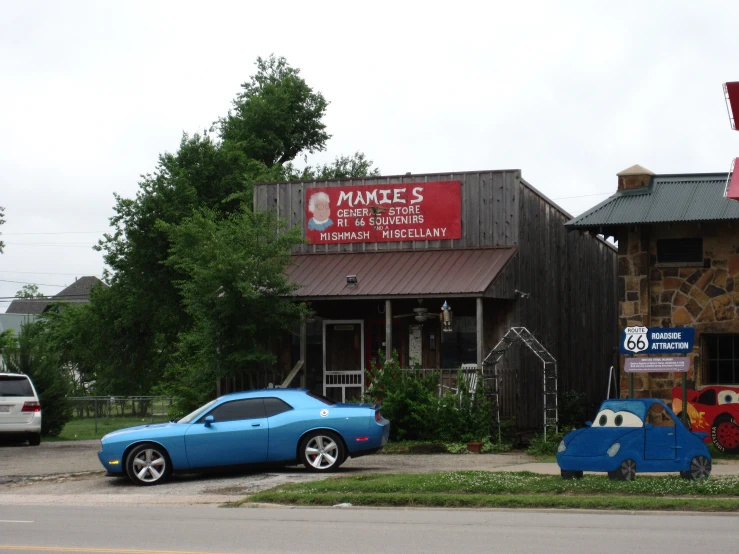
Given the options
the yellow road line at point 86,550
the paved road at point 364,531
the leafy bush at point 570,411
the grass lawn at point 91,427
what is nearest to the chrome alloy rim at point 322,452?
the paved road at point 364,531

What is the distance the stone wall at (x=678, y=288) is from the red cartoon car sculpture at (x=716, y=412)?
0.39 meters

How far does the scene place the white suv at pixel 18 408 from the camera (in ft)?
76.9

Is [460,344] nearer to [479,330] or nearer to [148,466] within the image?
[479,330]

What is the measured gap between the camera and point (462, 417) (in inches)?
818

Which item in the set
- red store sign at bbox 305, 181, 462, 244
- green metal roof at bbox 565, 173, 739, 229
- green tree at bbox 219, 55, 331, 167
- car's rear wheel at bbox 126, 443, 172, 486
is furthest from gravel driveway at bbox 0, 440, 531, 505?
green tree at bbox 219, 55, 331, 167

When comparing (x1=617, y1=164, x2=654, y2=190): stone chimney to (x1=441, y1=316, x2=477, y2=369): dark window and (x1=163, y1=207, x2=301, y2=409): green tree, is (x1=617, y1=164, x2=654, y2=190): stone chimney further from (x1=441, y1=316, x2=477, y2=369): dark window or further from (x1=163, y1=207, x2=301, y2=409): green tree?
(x1=163, y1=207, x2=301, y2=409): green tree

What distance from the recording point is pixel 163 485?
54.4ft

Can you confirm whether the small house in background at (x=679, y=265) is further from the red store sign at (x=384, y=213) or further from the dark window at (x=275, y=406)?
the dark window at (x=275, y=406)

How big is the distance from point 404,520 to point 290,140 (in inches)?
1523

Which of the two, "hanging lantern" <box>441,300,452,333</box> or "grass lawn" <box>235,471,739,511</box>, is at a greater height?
"hanging lantern" <box>441,300,452,333</box>

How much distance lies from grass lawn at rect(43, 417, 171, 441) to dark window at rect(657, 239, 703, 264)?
15.5 m

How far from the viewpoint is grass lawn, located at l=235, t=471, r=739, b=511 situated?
497 inches

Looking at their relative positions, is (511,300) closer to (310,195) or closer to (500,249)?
(500,249)

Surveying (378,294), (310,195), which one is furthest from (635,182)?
(310,195)
